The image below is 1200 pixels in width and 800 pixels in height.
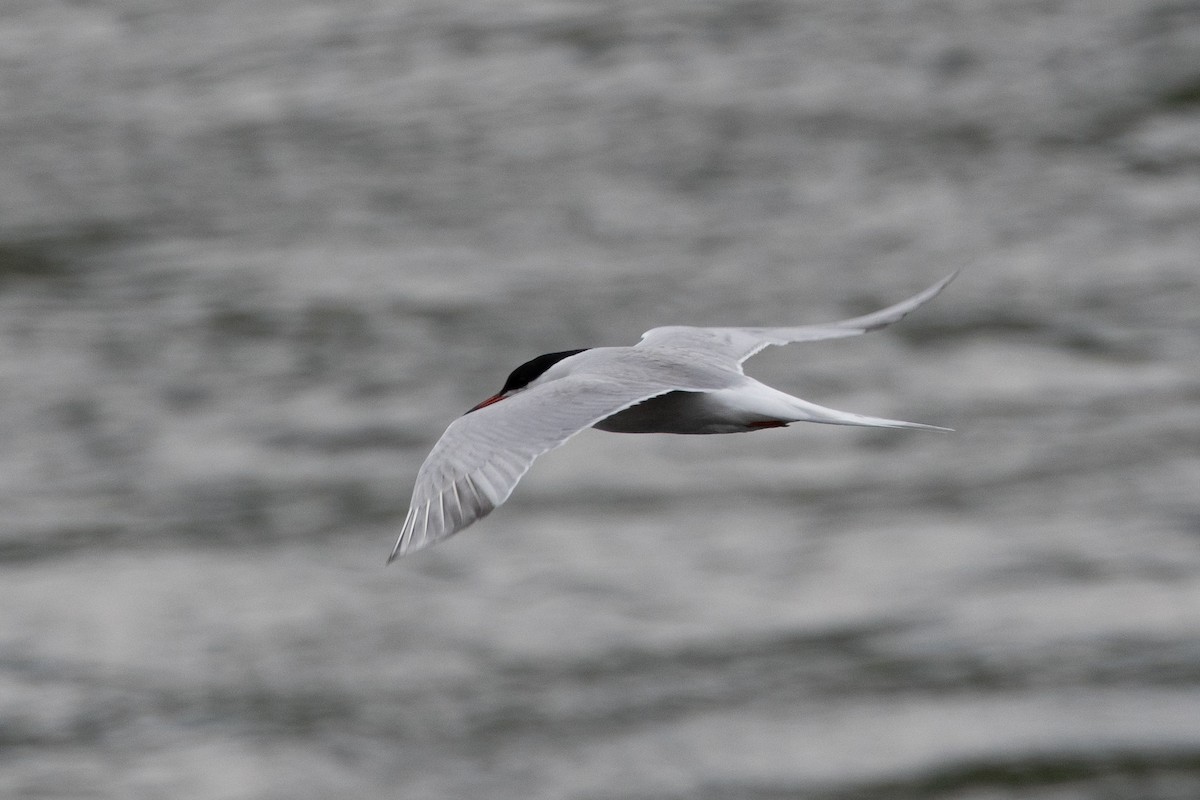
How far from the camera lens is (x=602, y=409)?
4781 millimetres

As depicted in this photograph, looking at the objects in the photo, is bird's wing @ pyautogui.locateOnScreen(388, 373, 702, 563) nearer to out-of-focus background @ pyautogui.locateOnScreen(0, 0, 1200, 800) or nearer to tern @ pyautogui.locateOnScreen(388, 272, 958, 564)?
tern @ pyautogui.locateOnScreen(388, 272, 958, 564)

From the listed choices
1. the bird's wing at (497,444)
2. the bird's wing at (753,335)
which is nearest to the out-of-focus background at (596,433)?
the bird's wing at (753,335)

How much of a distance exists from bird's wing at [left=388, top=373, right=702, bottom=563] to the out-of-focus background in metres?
6.39

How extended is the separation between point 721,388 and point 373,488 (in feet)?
29.7

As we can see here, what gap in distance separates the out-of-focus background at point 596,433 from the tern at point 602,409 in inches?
225

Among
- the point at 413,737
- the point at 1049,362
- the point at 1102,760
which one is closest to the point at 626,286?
the point at 1049,362

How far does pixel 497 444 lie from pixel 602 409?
310 mm

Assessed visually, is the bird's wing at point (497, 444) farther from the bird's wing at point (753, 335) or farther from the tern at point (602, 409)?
the bird's wing at point (753, 335)

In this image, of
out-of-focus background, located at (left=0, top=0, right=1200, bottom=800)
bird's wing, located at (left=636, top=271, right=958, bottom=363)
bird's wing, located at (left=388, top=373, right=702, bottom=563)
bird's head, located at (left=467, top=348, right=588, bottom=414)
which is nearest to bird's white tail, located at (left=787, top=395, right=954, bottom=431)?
bird's wing, located at (left=388, top=373, right=702, bottom=563)

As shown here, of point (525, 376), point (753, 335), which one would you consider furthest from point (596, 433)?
point (525, 376)

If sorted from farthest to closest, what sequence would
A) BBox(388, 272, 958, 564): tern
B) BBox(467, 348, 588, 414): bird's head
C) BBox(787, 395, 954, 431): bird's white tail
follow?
BBox(467, 348, 588, 414): bird's head, BBox(787, 395, 954, 431): bird's white tail, BBox(388, 272, 958, 564): tern

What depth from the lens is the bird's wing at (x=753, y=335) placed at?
5.67 metres

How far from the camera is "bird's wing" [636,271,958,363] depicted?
567cm

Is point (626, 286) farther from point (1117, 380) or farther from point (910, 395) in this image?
point (1117, 380)
